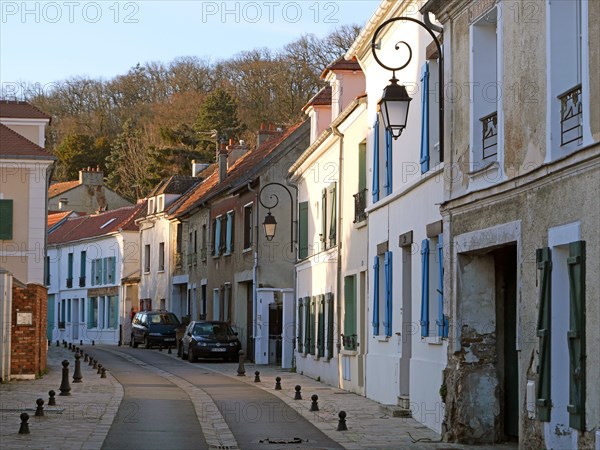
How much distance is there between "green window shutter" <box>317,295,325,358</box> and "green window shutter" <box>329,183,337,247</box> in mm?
1498

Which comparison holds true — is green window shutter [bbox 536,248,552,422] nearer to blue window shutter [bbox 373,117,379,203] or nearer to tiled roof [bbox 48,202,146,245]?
blue window shutter [bbox 373,117,379,203]

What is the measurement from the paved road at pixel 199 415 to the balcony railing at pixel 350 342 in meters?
2.03

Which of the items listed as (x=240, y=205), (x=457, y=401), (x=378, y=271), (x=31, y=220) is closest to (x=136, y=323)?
(x=240, y=205)

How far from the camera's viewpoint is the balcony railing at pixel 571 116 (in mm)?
10883

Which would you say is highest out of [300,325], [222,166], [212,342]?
[222,166]

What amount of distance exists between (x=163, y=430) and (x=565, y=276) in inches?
276

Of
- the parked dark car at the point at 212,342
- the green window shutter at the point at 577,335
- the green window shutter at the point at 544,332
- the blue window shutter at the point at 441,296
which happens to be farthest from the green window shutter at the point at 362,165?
the parked dark car at the point at 212,342

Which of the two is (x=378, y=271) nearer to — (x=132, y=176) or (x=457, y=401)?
(x=457, y=401)

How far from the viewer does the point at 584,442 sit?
10.4 meters

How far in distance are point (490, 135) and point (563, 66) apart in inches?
96.3

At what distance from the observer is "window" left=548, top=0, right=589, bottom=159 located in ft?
36.7

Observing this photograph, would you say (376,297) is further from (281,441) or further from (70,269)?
(70,269)

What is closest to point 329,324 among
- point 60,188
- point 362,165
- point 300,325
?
point 362,165

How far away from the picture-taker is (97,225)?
214 ft
